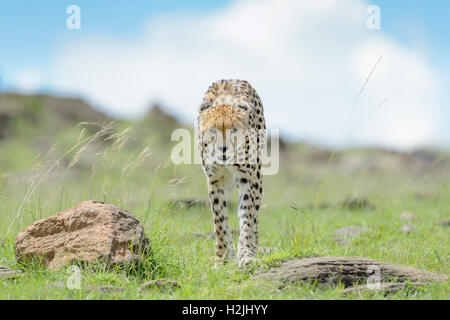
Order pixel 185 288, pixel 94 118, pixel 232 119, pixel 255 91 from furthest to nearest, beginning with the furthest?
pixel 94 118, pixel 255 91, pixel 232 119, pixel 185 288

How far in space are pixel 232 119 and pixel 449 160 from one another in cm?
1608

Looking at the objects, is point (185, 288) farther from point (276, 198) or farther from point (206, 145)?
point (276, 198)

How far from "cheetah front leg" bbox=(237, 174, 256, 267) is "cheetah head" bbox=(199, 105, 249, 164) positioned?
33cm

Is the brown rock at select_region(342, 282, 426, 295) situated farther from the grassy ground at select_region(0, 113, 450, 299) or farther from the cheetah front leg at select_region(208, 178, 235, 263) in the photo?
the cheetah front leg at select_region(208, 178, 235, 263)

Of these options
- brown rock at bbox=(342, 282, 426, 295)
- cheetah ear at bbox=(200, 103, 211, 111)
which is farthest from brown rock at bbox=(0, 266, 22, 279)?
brown rock at bbox=(342, 282, 426, 295)

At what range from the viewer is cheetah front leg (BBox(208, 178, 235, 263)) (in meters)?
6.61

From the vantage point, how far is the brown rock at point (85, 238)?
17.9 ft

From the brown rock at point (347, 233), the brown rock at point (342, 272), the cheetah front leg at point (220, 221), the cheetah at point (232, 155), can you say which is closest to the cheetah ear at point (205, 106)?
the cheetah at point (232, 155)

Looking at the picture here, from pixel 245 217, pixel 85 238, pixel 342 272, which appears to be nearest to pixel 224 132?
pixel 245 217

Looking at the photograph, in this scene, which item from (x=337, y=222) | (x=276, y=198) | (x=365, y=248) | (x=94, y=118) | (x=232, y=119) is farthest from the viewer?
(x=94, y=118)

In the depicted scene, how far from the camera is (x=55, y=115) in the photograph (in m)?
25.0

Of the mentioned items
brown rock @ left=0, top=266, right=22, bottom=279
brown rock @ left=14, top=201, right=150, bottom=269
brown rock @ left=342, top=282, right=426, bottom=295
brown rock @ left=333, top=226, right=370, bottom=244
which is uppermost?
brown rock @ left=14, top=201, right=150, bottom=269

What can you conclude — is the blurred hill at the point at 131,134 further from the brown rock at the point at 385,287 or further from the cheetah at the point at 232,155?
the brown rock at the point at 385,287

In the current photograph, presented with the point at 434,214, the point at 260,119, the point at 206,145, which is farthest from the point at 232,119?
the point at 434,214
